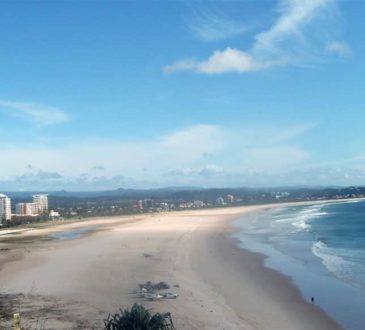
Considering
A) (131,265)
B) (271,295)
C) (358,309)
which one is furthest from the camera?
(131,265)

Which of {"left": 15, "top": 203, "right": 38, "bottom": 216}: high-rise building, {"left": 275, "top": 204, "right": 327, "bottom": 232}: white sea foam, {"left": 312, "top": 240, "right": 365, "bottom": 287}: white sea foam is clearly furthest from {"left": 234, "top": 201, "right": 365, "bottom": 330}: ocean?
{"left": 15, "top": 203, "right": 38, "bottom": 216}: high-rise building

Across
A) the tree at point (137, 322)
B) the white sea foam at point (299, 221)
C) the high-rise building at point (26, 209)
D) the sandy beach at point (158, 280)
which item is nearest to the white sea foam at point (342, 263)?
→ the sandy beach at point (158, 280)

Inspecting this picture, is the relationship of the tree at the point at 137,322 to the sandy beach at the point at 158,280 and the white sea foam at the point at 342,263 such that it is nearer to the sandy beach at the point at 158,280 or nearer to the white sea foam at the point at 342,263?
the sandy beach at the point at 158,280

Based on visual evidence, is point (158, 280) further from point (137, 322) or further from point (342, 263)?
point (137, 322)

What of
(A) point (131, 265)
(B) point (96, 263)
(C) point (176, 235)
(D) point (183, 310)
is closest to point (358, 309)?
(D) point (183, 310)

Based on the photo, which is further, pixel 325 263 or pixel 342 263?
pixel 342 263

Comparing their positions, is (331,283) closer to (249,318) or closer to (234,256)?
(249,318)

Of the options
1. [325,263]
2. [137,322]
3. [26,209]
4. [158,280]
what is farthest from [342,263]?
[26,209]

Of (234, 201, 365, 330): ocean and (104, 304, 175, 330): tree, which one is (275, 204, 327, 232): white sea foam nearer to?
(234, 201, 365, 330): ocean
